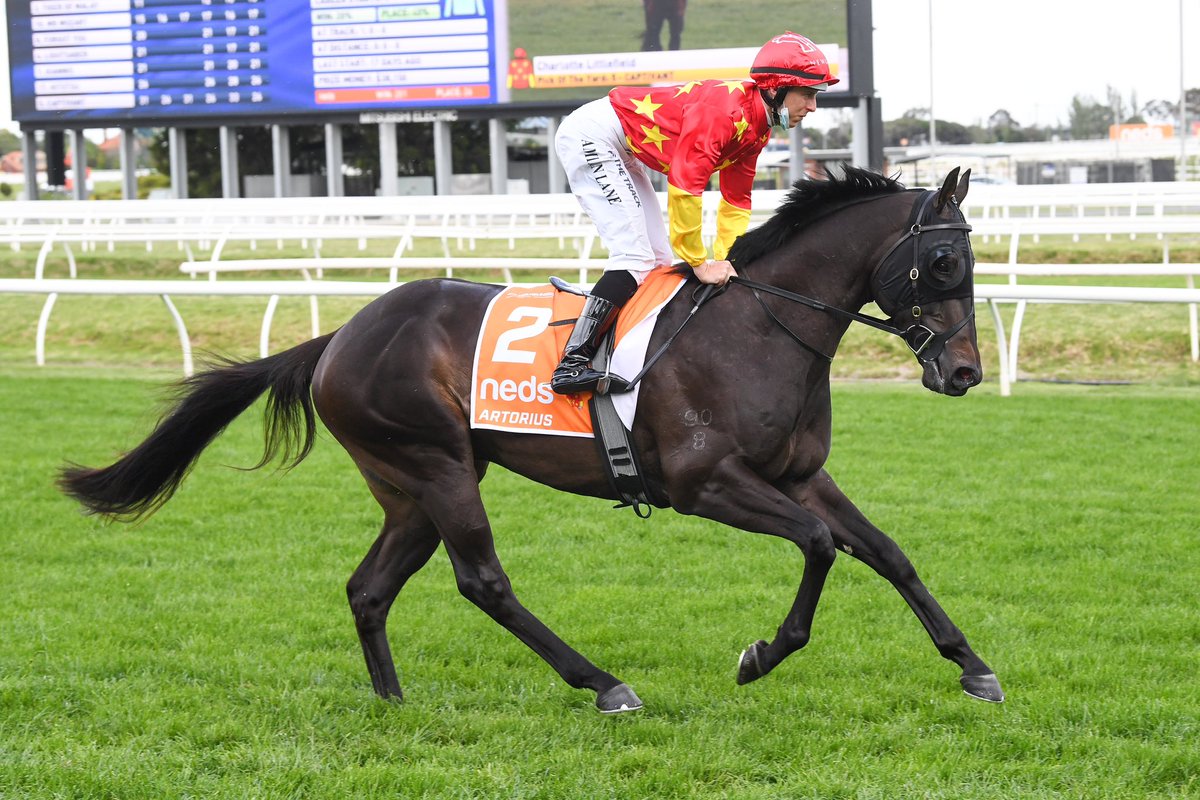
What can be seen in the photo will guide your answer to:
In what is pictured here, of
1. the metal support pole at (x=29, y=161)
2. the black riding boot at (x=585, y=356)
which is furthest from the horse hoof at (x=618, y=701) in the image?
the metal support pole at (x=29, y=161)

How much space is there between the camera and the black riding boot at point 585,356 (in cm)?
363

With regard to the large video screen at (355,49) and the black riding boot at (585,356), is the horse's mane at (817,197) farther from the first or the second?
the large video screen at (355,49)

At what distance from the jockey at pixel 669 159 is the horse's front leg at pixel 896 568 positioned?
63 centimetres

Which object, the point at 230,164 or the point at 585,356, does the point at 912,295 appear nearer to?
the point at 585,356

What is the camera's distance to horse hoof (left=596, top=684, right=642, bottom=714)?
357 cm

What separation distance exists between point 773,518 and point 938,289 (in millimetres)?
724

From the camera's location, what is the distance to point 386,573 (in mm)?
3924

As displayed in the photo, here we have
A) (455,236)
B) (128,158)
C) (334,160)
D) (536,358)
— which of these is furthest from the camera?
(128,158)

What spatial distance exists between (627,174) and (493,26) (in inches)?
611

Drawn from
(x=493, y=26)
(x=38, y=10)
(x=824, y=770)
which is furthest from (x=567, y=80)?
(x=824, y=770)

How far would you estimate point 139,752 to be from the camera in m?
3.33

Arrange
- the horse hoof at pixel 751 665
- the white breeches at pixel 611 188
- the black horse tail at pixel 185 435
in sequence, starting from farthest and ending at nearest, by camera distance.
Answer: the black horse tail at pixel 185 435 → the white breeches at pixel 611 188 → the horse hoof at pixel 751 665

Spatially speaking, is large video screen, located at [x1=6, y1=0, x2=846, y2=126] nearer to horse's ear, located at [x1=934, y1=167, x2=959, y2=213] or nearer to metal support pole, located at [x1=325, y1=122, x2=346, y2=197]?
metal support pole, located at [x1=325, y1=122, x2=346, y2=197]

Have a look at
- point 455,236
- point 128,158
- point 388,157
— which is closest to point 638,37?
point 388,157
